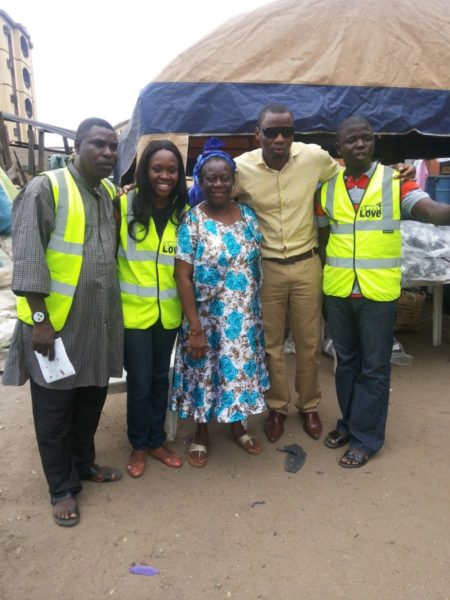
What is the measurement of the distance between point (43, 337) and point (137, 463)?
1108 millimetres

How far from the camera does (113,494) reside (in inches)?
103

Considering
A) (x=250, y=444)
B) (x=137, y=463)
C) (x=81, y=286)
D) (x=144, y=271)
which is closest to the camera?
(x=81, y=286)

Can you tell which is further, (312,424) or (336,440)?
(312,424)

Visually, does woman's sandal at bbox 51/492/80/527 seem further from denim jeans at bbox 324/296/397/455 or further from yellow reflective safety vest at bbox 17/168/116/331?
denim jeans at bbox 324/296/397/455

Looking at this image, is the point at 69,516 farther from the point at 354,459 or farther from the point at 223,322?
the point at 354,459

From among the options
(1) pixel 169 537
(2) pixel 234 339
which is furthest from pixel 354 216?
(1) pixel 169 537

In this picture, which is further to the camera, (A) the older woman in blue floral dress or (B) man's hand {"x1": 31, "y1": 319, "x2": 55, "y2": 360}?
(A) the older woman in blue floral dress

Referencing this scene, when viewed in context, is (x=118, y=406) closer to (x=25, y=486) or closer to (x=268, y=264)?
(x=25, y=486)

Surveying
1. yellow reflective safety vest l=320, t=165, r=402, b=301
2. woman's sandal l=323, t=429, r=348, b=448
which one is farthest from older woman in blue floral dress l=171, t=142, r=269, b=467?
woman's sandal l=323, t=429, r=348, b=448

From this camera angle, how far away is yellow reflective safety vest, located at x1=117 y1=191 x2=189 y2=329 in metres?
2.48

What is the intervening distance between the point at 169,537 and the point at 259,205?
6.22ft

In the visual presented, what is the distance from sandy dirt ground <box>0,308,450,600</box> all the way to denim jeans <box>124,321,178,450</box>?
25 cm

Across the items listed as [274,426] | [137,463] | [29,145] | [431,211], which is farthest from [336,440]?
[29,145]

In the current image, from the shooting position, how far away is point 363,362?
2.82m
